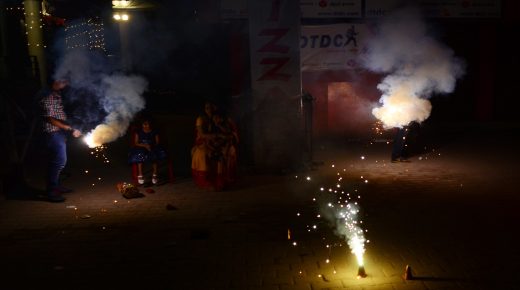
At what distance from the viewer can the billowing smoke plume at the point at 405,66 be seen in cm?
1091

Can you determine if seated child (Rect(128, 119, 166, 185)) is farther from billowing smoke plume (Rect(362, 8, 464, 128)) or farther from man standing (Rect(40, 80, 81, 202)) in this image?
billowing smoke plume (Rect(362, 8, 464, 128))

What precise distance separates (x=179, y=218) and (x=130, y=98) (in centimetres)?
469

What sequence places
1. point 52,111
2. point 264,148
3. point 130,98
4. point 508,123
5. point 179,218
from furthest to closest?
point 508,123 < point 130,98 < point 264,148 < point 52,111 < point 179,218

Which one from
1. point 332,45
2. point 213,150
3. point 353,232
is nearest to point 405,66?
point 332,45

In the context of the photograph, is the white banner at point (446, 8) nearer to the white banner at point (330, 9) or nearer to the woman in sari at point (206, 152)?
the white banner at point (330, 9)

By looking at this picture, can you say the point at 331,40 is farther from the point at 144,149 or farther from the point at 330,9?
the point at 144,149

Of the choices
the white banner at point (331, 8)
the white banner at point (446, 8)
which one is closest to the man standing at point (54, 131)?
the white banner at point (331, 8)

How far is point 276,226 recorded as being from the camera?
664 cm

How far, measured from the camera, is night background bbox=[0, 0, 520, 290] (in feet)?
17.9

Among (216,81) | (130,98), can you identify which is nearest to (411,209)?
(130,98)

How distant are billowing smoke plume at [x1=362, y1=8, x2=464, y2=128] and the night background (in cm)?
5

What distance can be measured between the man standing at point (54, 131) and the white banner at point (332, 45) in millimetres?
7870

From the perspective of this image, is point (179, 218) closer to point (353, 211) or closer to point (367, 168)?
point (353, 211)

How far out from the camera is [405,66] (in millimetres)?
11523
